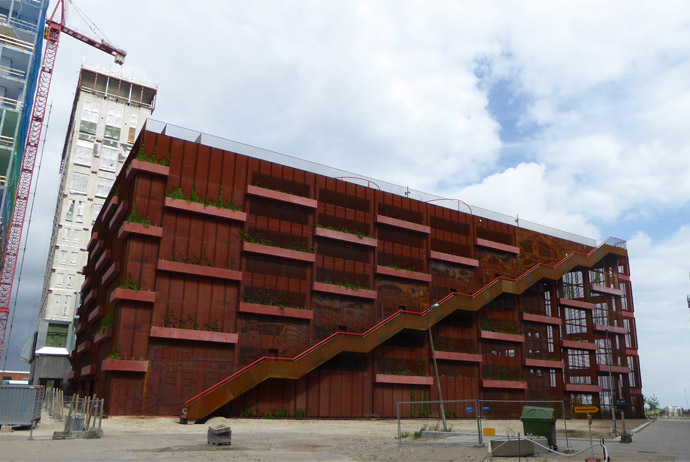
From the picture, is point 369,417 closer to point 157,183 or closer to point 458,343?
point 458,343

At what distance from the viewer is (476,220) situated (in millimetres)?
61812

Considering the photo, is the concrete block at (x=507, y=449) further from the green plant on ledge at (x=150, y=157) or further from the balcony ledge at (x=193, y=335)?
the green plant on ledge at (x=150, y=157)

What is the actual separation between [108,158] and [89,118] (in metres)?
8.87

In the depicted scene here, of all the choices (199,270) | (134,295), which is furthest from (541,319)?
(134,295)

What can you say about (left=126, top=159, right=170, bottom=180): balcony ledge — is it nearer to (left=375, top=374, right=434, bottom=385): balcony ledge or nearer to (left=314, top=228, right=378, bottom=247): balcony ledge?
(left=314, top=228, right=378, bottom=247): balcony ledge

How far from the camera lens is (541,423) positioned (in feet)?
73.6

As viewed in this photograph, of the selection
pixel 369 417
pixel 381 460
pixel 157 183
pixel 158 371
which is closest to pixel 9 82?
pixel 157 183

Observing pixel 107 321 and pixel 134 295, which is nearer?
pixel 134 295

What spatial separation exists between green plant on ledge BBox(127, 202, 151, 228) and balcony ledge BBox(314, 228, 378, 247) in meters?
14.2

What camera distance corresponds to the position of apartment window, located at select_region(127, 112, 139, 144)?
357ft

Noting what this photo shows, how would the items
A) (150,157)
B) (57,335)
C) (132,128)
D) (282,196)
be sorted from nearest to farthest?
1. (150,157)
2. (282,196)
3. (57,335)
4. (132,128)

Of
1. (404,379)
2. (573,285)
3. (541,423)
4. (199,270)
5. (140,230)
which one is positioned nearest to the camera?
(541,423)

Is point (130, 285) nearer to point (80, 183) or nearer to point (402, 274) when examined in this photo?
point (402, 274)

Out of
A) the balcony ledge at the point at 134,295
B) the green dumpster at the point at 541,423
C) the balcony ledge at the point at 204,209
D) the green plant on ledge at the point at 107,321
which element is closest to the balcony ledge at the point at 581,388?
the balcony ledge at the point at 204,209
